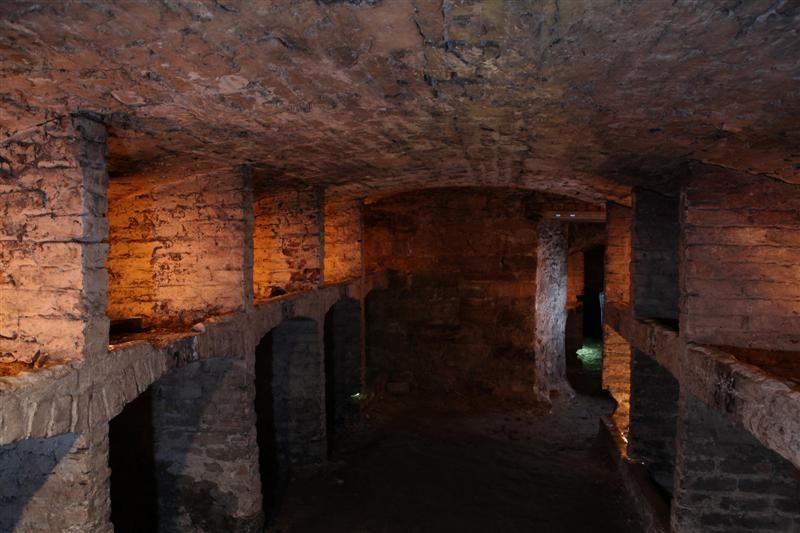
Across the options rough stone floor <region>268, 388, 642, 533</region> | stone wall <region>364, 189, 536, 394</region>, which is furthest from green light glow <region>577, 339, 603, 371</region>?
stone wall <region>364, 189, 536, 394</region>

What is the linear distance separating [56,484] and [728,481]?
4696 mm

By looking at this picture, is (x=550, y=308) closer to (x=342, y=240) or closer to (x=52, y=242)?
(x=342, y=240)

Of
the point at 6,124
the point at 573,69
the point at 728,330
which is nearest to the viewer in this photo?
the point at 573,69

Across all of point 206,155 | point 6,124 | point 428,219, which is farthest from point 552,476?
point 6,124

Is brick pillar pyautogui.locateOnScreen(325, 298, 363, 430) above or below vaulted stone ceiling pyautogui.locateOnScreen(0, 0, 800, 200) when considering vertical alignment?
below

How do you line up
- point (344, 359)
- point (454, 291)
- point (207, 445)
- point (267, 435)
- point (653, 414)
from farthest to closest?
point (454, 291), point (344, 359), point (267, 435), point (653, 414), point (207, 445)

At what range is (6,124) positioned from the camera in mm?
2857

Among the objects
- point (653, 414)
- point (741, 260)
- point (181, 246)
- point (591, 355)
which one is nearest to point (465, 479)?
point (653, 414)

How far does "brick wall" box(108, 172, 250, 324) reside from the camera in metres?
4.89

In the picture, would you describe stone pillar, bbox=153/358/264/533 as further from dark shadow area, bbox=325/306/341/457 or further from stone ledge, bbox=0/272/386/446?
dark shadow area, bbox=325/306/341/457

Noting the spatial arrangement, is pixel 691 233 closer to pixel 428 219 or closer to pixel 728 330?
pixel 728 330

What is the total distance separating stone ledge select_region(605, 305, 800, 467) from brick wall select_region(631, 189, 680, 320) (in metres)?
0.65

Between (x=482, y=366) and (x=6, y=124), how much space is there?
830 cm

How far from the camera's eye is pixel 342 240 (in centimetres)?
859
